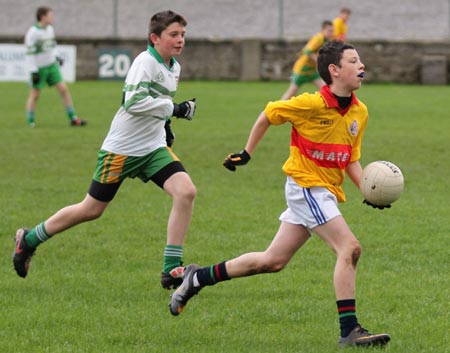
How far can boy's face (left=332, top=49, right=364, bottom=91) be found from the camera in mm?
6414

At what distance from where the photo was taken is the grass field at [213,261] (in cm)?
654

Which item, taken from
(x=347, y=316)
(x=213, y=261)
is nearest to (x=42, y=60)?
(x=213, y=261)

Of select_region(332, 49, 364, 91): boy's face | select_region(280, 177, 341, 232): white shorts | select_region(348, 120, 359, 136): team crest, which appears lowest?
select_region(280, 177, 341, 232): white shorts

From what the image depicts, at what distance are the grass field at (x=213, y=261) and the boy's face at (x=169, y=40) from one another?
1.66 metres

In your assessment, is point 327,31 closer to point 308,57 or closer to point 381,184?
point 308,57

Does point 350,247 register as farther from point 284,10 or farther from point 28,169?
point 284,10

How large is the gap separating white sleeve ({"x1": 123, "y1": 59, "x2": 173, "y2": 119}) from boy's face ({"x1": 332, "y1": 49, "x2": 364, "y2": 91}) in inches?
60.1

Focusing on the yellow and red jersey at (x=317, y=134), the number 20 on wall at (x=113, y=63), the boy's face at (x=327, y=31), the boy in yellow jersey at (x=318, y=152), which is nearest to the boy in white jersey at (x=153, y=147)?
the boy in yellow jersey at (x=318, y=152)

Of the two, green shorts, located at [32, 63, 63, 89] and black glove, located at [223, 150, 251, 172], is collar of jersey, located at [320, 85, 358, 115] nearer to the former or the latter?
black glove, located at [223, 150, 251, 172]

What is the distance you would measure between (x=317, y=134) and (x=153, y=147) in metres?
1.74

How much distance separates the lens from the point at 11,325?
6785 mm

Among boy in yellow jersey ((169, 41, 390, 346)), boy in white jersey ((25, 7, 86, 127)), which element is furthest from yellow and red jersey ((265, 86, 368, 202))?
boy in white jersey ((25, 7, 86, 127))

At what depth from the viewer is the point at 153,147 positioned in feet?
25.6

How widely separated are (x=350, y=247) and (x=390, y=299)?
4.52 ft
